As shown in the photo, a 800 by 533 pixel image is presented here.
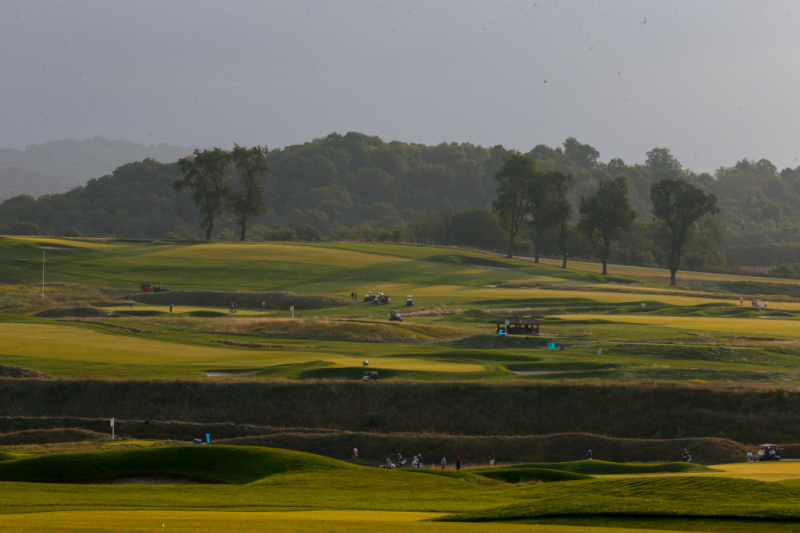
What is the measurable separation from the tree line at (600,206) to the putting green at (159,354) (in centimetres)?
7603

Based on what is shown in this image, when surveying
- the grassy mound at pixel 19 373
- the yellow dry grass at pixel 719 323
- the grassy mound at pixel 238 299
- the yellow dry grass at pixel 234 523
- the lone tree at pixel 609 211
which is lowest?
the grassy mound at pixel 19 373

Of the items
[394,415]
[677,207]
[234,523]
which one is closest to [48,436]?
[394,415]

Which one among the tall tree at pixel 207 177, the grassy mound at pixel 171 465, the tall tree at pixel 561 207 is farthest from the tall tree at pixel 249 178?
the grassy mound at pixel 171 465

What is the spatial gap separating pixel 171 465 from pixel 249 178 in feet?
322

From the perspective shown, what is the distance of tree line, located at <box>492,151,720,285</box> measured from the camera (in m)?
110

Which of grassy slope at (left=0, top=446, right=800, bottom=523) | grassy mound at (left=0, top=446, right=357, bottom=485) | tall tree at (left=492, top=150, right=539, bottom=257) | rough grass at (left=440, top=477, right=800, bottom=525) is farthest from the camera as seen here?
tall tree at (left=492, top=150, right=539, bottom=257)

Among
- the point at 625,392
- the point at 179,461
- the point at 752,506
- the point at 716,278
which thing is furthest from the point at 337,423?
the point at 716,278

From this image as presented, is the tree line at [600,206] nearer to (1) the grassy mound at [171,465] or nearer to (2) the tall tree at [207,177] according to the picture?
(2) the tall tree at [207,177]

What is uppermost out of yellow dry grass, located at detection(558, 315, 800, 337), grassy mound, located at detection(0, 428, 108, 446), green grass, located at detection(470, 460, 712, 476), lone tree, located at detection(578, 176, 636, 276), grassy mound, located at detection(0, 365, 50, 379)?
lone tree, located at detection(578, 176, 636, 276)

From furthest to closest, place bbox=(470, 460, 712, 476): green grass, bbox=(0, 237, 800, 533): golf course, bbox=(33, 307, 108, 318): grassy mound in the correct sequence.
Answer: bbox=(33, 307, 108, 318): grassy mound < bbox=(470, 460, 712, 476): green grass < bbox=(0, 237, 800, 533): golf course

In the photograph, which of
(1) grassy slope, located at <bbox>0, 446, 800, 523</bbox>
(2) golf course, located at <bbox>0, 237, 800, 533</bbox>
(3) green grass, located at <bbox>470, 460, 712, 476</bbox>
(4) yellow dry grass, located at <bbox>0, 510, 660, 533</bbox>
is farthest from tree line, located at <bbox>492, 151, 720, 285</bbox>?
(4) yellow dry grass, located at <bbox>0, 510, 660, 533</bbox>

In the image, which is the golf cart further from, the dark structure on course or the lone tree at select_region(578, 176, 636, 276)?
the lone tree at select_region(578, 176, 636, 276)

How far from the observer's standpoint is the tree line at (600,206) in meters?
110

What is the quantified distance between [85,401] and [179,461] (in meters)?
14.0
